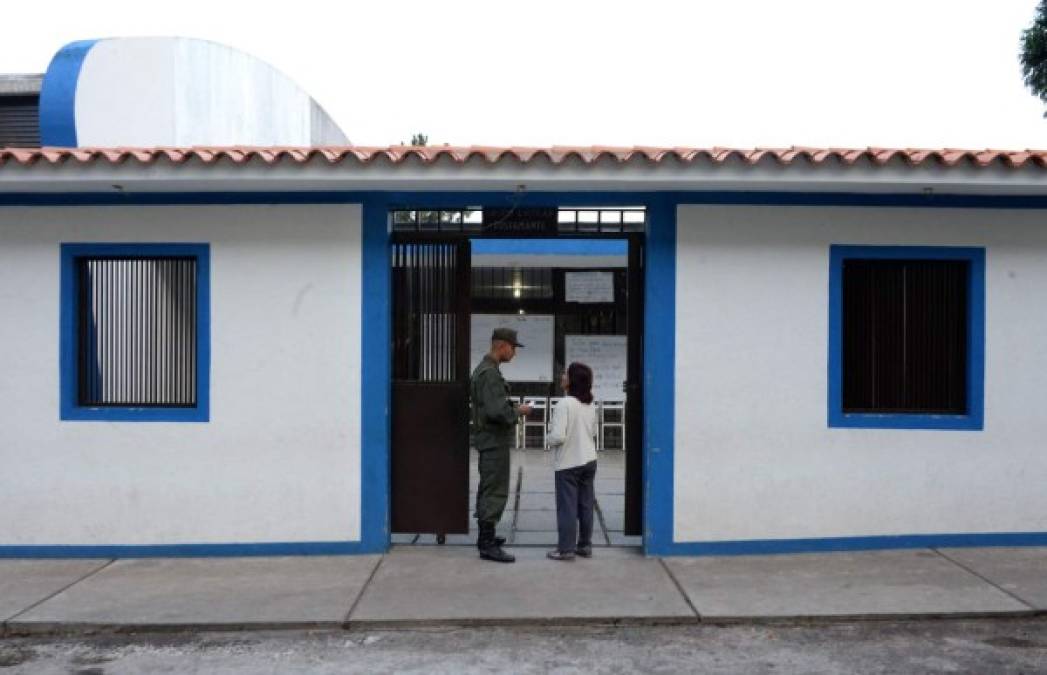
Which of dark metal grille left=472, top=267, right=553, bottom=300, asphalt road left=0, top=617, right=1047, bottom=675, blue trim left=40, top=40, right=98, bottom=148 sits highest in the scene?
blue trim left=40, top=40, right=98, bottom=148

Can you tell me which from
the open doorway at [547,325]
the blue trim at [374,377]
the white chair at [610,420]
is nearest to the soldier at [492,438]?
the blue trim at [374,377]

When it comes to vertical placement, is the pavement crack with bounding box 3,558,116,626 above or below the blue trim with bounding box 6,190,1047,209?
below

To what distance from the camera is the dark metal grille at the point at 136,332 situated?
297 inches

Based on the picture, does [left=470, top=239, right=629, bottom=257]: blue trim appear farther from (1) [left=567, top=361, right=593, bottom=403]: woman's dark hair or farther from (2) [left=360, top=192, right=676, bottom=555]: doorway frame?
(1) [left=567, top=361, right=593, bottom=403]: woman's dark hair

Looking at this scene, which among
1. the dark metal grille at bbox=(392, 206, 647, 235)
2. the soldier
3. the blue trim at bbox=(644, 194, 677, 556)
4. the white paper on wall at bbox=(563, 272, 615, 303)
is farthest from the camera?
the white paper on wall at bbox=(563, 272, 615, 303)

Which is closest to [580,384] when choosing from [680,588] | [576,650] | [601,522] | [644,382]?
[644,382]

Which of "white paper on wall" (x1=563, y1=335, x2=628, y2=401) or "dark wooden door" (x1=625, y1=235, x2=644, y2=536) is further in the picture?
"white paper on wall" (x1=563, y1=335, x2=628, y2=401)

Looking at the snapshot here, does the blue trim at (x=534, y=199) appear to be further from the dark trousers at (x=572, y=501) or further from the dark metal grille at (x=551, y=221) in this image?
the dark trousers at (x=572, y=501)

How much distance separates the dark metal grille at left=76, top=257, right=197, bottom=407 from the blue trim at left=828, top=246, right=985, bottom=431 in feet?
16.0

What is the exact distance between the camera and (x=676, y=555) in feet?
23.9

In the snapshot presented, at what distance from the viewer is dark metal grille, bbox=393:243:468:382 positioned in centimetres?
762

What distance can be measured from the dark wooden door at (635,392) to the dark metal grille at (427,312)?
4.34 ft

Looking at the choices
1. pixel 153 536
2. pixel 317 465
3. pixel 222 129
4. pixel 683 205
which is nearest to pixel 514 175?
pixel 683 205

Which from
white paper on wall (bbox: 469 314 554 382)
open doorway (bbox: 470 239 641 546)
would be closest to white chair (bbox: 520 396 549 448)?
open doorway (bbox: 470 239 641 546)
